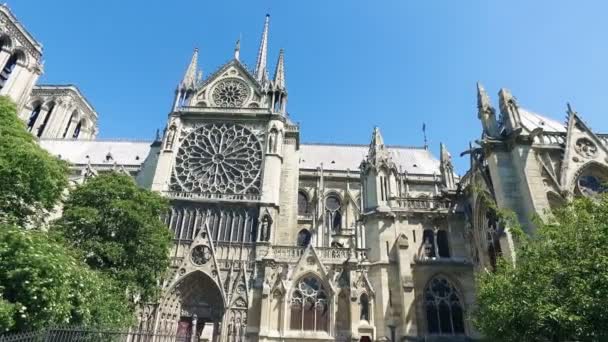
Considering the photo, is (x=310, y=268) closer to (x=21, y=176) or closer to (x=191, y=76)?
(x=21, y=176)

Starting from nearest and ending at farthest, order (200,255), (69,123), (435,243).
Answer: (435,243) → (200,255) → (69,123)

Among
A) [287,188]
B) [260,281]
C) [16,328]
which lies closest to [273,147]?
[287,188]

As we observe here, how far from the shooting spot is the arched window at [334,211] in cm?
3194

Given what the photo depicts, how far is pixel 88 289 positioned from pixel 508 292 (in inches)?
549

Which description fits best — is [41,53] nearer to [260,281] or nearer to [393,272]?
[260,281]

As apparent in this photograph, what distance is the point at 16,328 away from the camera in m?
9.55

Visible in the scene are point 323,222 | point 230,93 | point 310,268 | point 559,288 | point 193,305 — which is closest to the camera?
point 559,288

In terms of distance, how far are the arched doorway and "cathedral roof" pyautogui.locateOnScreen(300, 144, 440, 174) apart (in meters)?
19.3

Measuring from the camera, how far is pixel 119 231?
58.3 feet

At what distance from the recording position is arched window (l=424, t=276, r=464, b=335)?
703 inches

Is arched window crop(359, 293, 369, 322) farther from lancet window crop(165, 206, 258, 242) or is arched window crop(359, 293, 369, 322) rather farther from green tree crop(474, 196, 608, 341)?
lancet window crop(165, 206, 258, 242)

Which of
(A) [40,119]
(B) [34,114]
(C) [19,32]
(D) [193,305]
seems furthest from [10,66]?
(D) [193,305]

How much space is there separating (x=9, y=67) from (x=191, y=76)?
24.8 metres

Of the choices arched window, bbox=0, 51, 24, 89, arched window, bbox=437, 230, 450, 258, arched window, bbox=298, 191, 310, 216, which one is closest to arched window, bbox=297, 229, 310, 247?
arched window, bbox=298, 191, 310, 216
